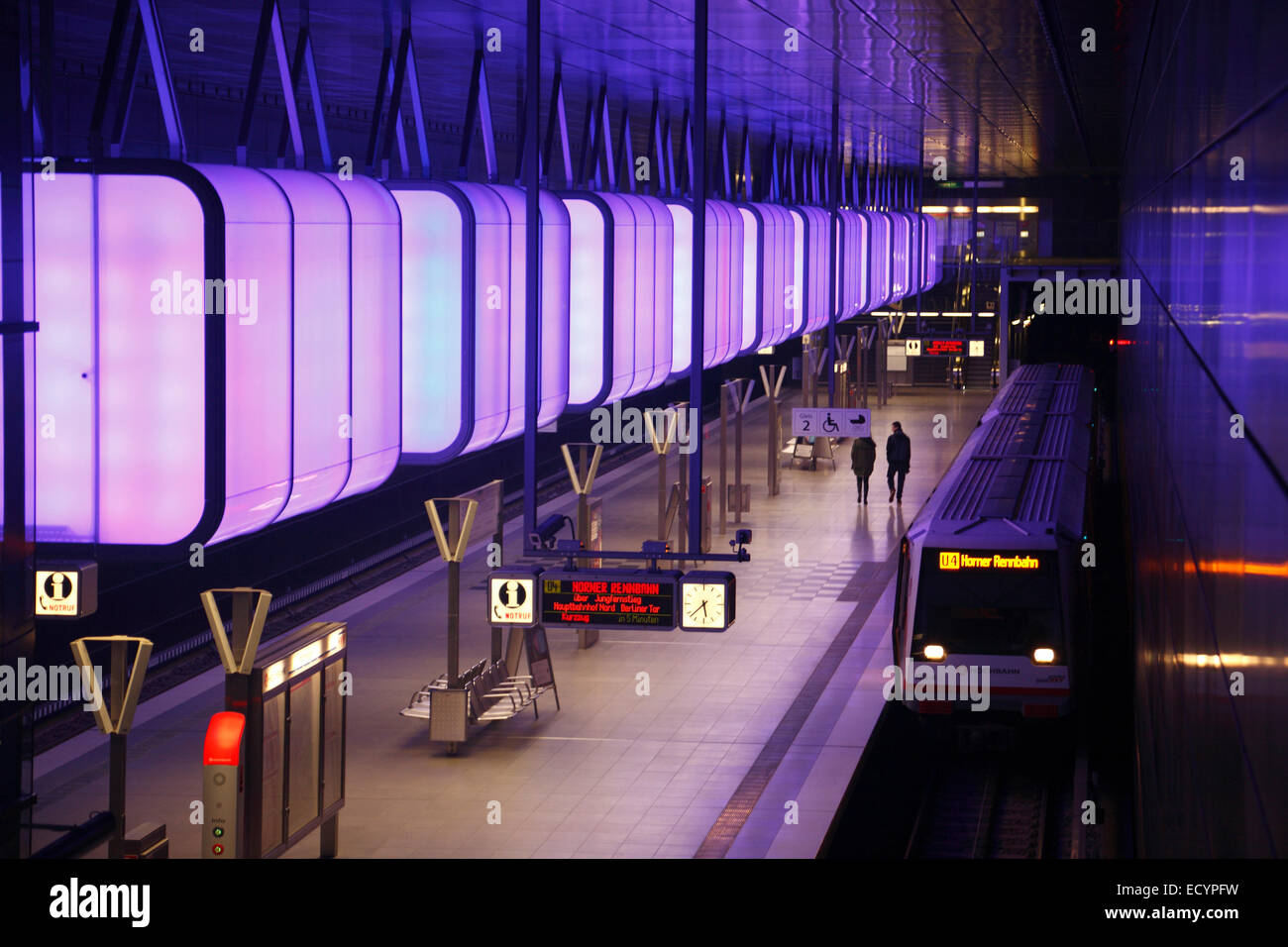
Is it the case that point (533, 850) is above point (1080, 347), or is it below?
below

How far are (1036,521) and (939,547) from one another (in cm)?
113

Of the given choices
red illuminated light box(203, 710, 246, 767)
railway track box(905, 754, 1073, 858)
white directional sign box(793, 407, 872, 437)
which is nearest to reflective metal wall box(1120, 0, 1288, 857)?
red illuminated light box(203, 710, 246, 767)

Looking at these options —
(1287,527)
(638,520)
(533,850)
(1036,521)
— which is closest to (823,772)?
(533,850)

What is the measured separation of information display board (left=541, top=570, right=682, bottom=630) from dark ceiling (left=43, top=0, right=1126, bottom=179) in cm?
415

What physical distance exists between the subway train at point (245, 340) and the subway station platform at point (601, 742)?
16.0ft

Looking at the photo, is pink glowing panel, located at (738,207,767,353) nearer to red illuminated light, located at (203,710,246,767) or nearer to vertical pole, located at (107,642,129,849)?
red illuminated light, located at (203,710,246,767)

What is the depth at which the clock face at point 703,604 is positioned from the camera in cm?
1165

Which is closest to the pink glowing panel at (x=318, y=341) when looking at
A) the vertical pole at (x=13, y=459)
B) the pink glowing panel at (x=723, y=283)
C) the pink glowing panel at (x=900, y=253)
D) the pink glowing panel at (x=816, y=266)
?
the vertical pole at (x=13, y=459)

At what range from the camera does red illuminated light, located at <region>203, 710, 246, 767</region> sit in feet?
34.6

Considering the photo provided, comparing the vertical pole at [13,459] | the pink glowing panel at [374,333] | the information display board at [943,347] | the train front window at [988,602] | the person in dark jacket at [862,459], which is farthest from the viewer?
the information display board at [943,347]

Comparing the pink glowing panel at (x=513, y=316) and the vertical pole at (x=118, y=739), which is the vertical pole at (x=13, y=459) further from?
the pink glowing panel at (x=513, y=316)

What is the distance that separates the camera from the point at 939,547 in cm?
1659

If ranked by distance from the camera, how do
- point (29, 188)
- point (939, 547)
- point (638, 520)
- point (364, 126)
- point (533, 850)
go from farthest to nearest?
point (638, 520), point (364, 126), point (939, 547), point (533, 850), point (29, 188)
